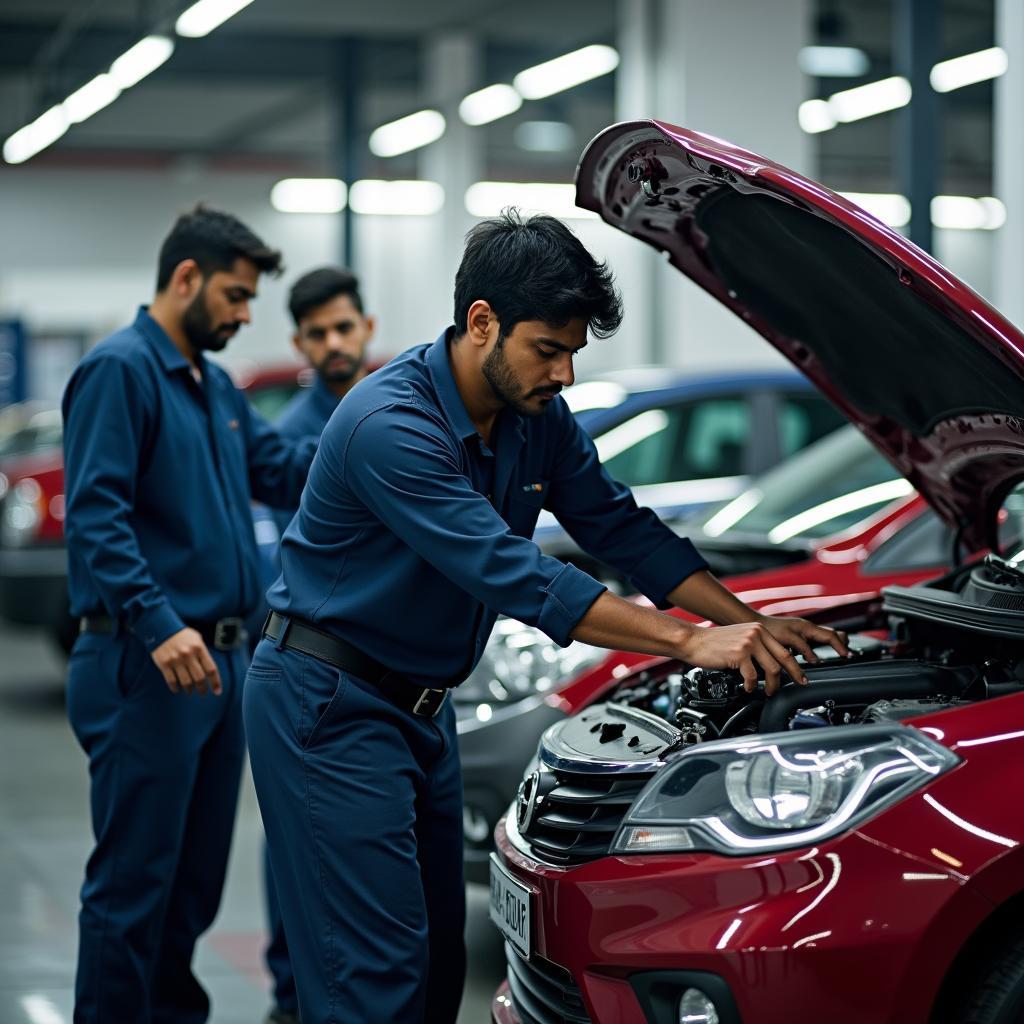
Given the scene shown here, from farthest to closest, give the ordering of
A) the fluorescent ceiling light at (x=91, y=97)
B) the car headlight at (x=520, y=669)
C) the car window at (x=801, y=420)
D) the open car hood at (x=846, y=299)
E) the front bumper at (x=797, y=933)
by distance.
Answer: the fluorescent ceiling light at (x=91, y=97), the car window at (x=801, y=420), the car headlight at (x=520, y=669), the open car hood at (x=846, y=299), the front bumper at (x=797, y=933)

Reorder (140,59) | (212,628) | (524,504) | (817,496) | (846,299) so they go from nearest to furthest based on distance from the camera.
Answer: (524,504), (846,299), (212,628), (817,496), (140,59)

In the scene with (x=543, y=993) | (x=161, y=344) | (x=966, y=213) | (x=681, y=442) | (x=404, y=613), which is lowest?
(x=543, y=993)

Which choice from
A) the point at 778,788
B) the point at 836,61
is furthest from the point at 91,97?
the point at 778,788

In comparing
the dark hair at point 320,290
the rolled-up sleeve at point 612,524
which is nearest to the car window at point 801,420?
the dark hair at point 320,290

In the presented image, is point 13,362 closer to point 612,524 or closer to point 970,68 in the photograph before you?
point 970,68

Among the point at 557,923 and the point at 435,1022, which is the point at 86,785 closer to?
the point at 435,1022

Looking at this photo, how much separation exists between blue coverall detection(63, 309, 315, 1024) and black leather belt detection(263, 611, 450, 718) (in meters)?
0.61

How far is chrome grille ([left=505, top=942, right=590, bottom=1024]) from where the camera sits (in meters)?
2.44

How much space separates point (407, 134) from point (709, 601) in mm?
15908

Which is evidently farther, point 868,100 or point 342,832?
point 868,100

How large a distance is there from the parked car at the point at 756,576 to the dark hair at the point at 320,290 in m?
1.01

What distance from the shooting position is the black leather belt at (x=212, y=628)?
132 inches

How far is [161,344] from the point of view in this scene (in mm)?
3455

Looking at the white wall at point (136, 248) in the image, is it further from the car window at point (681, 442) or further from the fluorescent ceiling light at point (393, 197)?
the car window at point (681, 442)
